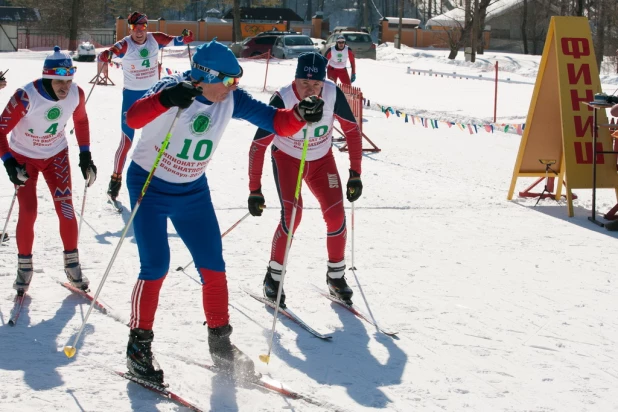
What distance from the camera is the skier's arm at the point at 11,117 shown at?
568 cm

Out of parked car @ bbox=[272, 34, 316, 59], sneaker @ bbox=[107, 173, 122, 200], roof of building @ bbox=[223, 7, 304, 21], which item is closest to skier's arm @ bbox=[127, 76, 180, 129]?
sneaker @ bbox=[107, 173, 122, 200]

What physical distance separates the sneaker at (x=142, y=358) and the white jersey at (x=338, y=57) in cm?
1291

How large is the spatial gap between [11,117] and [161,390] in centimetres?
247

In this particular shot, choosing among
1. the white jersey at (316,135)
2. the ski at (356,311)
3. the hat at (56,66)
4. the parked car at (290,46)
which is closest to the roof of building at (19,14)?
the parked car at (290,46)

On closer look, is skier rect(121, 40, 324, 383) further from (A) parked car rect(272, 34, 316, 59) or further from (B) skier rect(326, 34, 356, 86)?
(A) parked car rect(272, 34, 316, 59)

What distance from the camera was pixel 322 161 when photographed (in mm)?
5957

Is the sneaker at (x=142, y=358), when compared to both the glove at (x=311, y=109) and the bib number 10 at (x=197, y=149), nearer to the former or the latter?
the bib number 10 at (x=197, y=149)

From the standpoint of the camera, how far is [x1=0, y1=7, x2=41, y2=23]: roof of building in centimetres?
5228

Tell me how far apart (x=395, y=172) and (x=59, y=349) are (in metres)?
7.48

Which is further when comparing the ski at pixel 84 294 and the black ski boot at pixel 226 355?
the ski at pixel 84 294

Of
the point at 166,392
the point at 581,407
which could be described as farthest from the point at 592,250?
the point at 166,392

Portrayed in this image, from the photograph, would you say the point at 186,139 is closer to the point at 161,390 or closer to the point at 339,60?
the point at 161,390

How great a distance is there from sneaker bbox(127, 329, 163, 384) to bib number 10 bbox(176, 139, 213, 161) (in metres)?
0.98

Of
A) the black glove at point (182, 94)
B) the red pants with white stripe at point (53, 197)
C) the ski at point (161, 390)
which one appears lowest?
the ski at point (161, 390)
